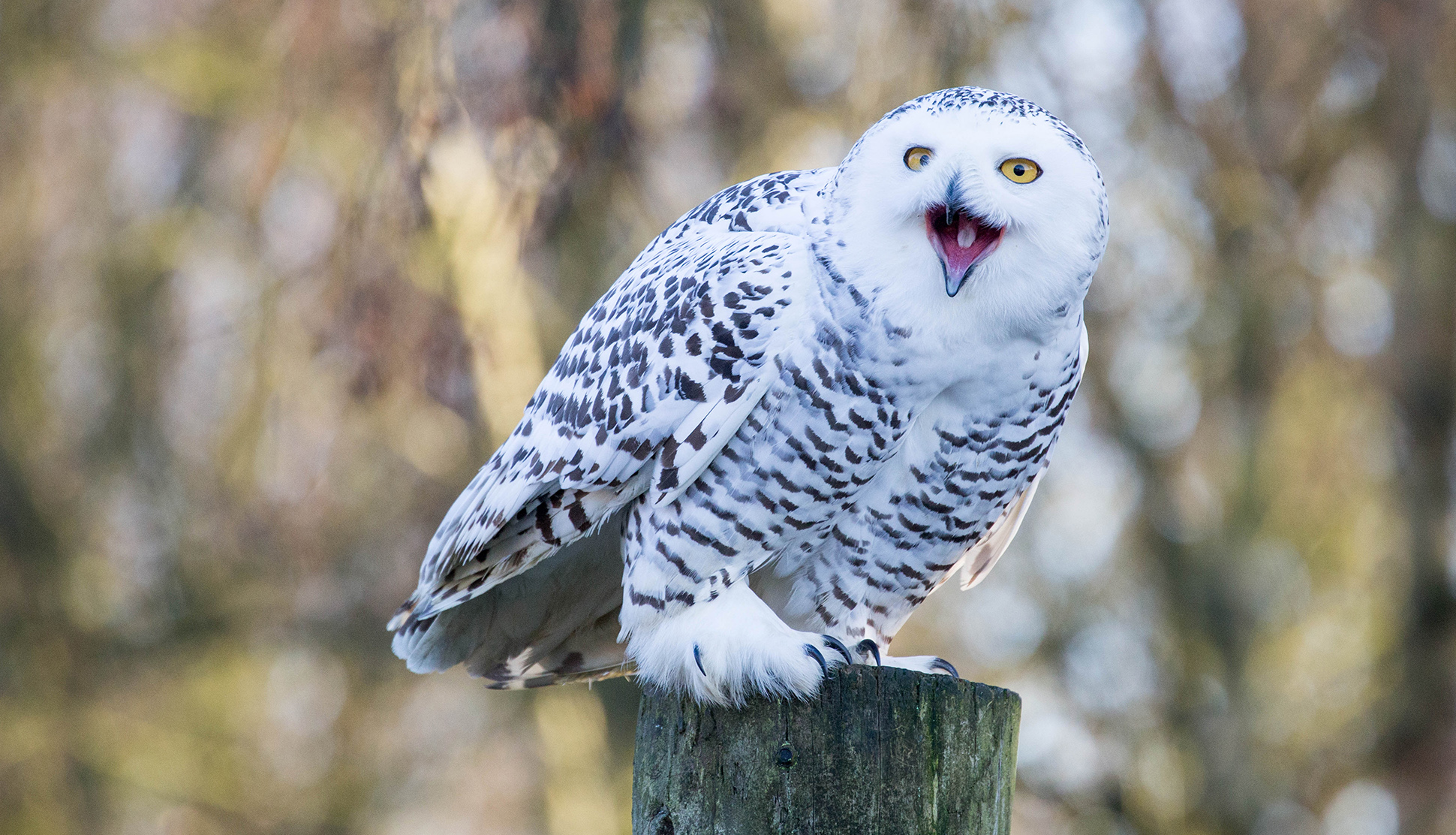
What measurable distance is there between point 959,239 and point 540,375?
405cm

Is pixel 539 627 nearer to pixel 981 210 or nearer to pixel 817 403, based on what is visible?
pixel 817 403

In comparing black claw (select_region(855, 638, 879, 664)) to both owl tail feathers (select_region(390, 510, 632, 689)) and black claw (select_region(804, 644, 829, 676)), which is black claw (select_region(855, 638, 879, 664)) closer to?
black claw (select_region(804, 644, 829, 676))

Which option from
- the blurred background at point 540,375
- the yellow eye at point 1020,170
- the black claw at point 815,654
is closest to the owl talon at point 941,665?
the black claw at point 815,654

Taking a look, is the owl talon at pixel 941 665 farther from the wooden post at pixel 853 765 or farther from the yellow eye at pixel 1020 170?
the yellow eye at pixel 1020 170

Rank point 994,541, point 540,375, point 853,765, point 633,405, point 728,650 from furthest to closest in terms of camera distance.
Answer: point 540,375 < point 994,541 < point 633,405 < point 728,650 < point 853,765

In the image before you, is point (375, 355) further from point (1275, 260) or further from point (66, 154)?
point (1275, 260)

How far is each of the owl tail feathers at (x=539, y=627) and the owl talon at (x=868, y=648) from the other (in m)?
0.65

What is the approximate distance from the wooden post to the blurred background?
3.61 metres

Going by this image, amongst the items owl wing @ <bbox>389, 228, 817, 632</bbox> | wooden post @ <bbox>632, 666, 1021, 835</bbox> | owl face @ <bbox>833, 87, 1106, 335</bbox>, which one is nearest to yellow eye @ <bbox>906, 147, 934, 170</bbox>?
owl face @ <bbox>833, 87, 1106, 335</bbox>

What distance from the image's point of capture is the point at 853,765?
207cm

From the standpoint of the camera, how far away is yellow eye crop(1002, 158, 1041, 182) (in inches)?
92.4

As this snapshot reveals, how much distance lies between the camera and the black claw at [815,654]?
2299 millimetres

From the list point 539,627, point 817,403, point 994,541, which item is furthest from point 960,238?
point 539,627

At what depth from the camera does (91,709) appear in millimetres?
7777
